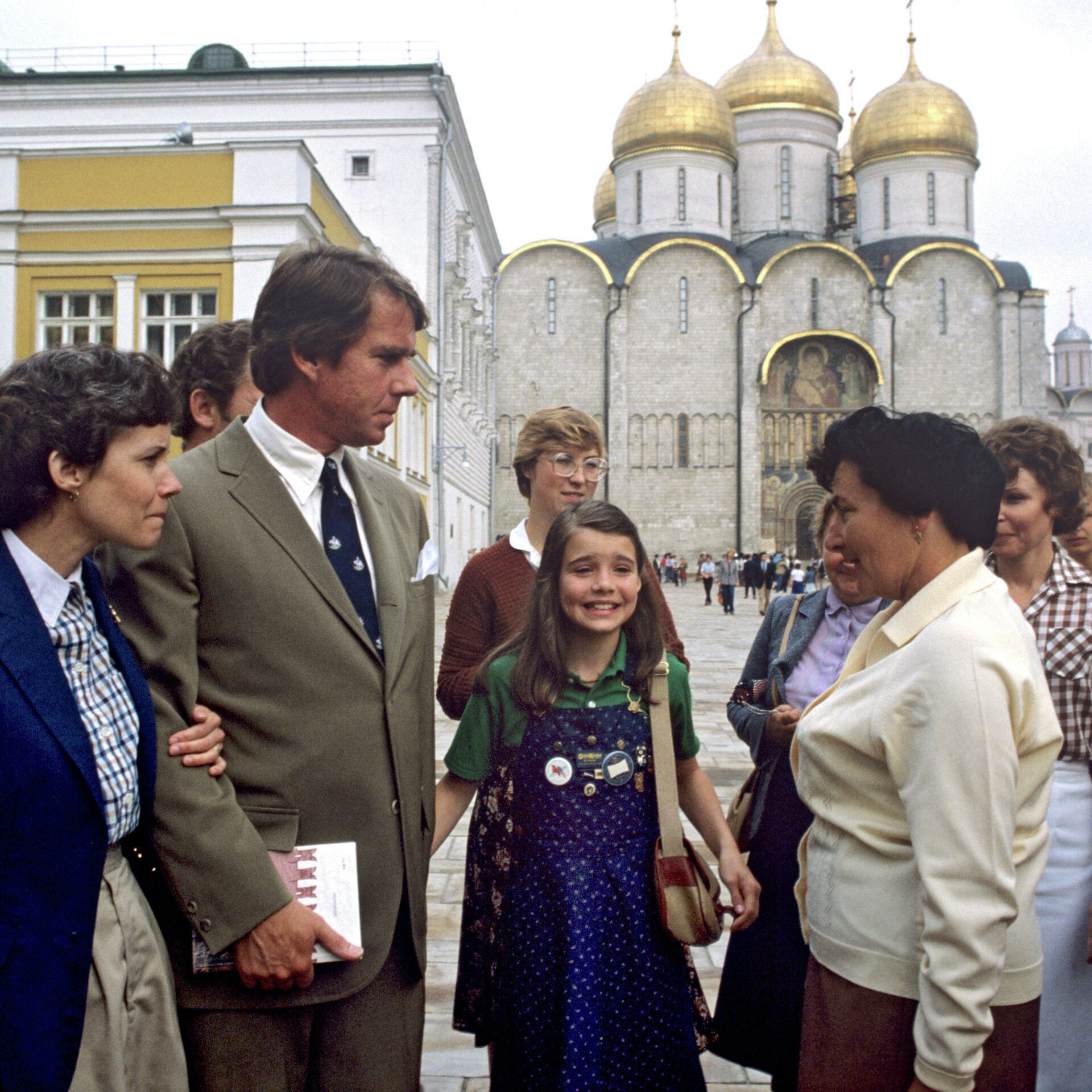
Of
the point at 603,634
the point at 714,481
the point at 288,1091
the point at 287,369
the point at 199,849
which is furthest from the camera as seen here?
the point at 714,481

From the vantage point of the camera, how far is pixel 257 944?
5.65ft

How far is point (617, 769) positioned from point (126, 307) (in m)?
14.9

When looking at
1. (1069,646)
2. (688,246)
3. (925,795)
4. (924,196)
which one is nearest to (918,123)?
(924,196)

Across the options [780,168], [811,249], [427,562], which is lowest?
[427,562]

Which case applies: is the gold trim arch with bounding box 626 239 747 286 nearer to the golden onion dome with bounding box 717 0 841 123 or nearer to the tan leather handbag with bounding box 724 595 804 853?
the golden onion dome with bounding box 717 0 841 123

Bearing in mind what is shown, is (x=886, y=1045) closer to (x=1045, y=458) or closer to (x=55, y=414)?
(x=1045, y=458)

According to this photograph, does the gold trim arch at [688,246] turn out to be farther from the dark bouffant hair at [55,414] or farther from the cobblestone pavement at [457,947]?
the dark bouffant hair at [55,414]

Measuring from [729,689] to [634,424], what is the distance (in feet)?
96.7

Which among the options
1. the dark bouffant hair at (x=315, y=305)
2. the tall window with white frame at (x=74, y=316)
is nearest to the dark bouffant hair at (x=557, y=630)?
the dark bouffant hair at (x=315, y=305)

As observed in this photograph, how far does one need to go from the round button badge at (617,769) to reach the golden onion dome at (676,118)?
1630 inches

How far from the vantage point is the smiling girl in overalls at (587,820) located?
2.16 m

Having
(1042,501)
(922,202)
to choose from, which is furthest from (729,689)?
(922,202)

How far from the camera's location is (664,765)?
2277mm

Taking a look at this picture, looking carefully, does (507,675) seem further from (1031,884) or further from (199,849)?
(1031,884)
